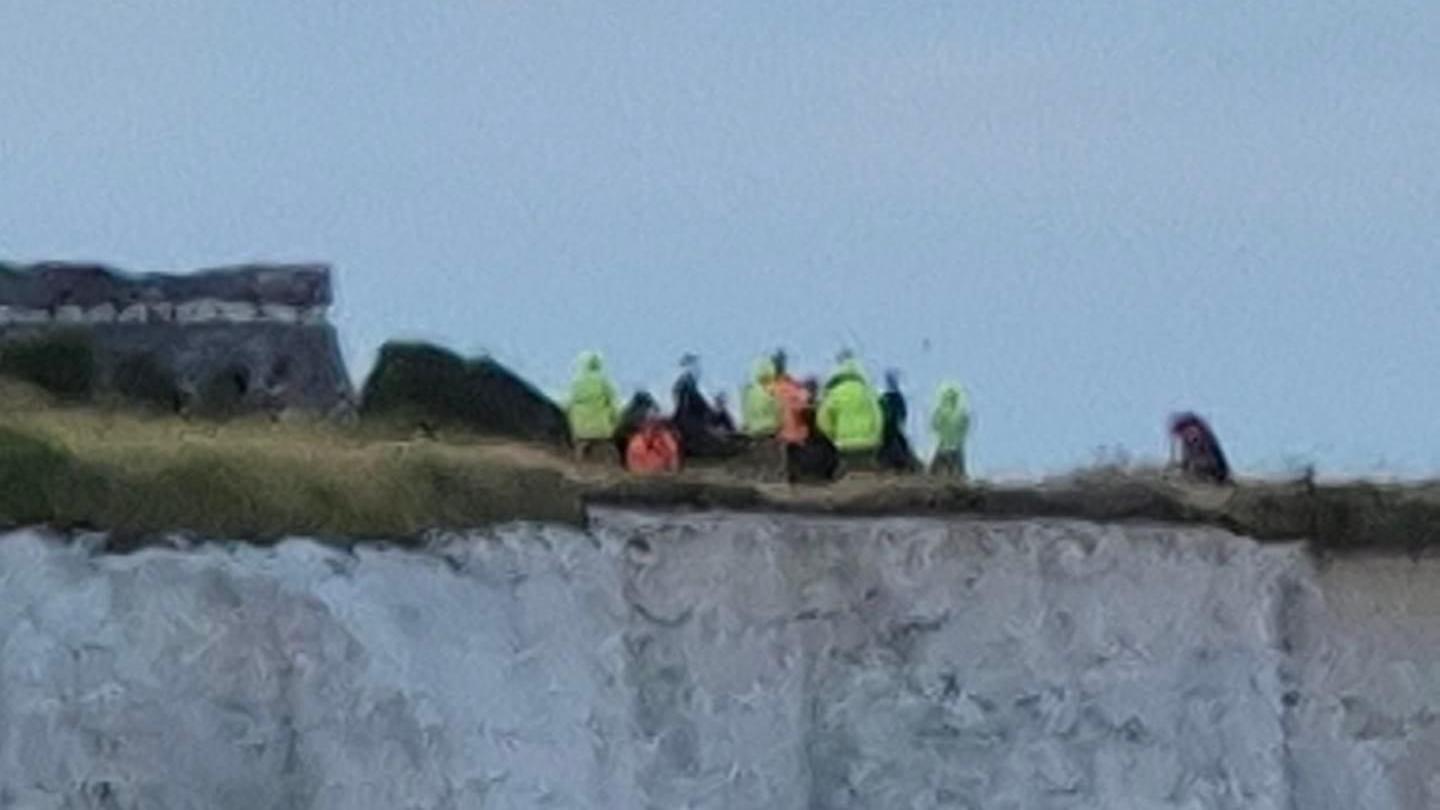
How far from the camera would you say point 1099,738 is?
31734mm

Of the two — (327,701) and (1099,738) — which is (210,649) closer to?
(327,701)

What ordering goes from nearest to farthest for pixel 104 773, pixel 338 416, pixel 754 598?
pixel 104 773 < pixel 754 598 < pixel 338 416

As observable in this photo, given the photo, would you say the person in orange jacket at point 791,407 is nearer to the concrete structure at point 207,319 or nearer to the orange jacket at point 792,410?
the orange jacket at point 792,410

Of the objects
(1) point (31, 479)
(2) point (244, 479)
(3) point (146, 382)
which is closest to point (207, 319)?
(3) point (146, 382)

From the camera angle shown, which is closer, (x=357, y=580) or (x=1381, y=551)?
(x=357, y=580)

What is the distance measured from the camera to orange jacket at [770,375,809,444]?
1304 inches

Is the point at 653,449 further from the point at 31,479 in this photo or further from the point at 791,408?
the point at 31,479

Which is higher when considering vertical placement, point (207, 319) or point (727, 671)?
point (207, 319)

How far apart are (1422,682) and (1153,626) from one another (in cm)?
225

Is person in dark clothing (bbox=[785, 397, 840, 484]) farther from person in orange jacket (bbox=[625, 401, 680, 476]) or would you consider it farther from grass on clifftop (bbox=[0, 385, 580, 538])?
grass on clifftop (bbox=[0, 385, 580, 538])

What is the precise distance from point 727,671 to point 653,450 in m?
2.24

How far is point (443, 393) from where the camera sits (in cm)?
3253

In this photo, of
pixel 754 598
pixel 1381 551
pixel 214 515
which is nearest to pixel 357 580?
pixel 214 515

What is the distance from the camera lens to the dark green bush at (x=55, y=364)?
3114 cm
